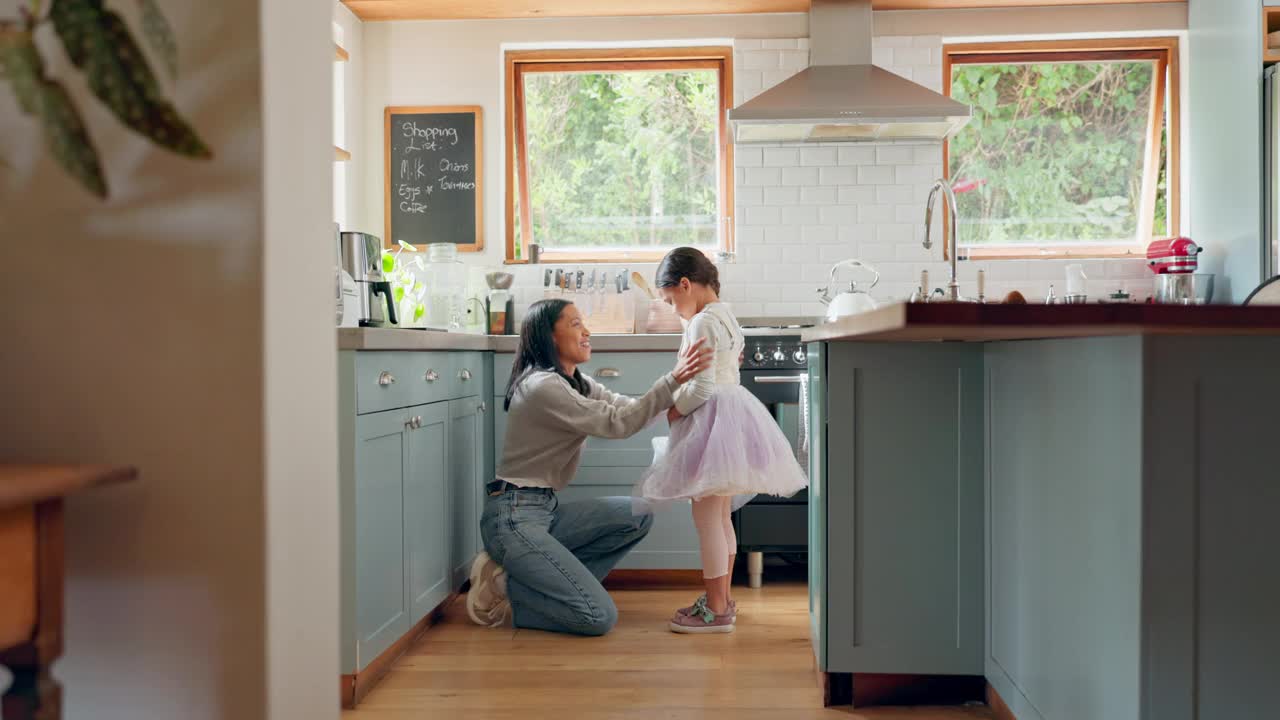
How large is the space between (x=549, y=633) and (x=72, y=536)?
192 cm

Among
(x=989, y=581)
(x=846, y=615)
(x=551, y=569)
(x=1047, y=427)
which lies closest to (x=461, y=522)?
(x=551, y=569)

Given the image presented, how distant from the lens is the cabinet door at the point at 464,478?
3.05m

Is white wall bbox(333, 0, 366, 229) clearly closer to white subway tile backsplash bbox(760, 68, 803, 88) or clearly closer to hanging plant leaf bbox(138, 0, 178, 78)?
white subway tile backsplash bbox(760, 68, 803, 88)

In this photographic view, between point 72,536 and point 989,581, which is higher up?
point 72,536

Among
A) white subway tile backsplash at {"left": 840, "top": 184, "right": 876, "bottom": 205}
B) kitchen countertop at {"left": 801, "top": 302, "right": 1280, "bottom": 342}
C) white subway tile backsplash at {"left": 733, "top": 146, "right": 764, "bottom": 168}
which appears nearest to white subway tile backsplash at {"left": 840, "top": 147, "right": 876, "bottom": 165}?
white subway tile backsplash at {"left": 840, "top": 184, "right": 876, "bottom": 205}

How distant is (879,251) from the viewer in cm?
408

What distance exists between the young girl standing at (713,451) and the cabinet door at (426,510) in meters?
0.64

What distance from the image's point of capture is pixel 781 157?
4.09 m

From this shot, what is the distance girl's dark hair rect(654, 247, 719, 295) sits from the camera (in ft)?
9.64

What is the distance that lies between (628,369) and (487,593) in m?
0.98

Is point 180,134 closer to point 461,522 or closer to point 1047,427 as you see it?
point 1047,427

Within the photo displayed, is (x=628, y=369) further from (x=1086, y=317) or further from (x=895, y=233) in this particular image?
(x=1086, y=317)

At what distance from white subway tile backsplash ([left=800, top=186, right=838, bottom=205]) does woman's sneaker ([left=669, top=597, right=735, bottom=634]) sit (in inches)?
76.8

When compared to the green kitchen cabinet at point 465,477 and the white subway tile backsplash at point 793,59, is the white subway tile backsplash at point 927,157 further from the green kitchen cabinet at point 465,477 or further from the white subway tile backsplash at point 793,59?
the green kitchen cabinet at point 465,477
